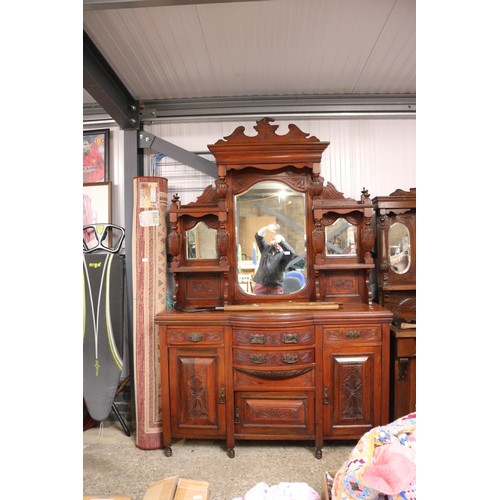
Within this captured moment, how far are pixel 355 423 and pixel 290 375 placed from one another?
0.57 meters

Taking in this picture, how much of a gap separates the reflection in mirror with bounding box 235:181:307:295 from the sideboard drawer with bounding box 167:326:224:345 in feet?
1.78

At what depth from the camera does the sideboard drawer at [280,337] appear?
2.25 m

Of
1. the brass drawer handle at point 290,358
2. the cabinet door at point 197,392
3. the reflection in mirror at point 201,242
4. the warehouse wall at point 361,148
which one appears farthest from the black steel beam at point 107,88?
the brass drawer handle at point 290,358

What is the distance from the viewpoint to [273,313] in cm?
231

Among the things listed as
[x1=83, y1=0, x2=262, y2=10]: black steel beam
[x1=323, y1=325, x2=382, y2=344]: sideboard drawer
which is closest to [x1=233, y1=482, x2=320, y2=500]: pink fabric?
[x1=323, y1=325, x2=382, y2=344]: sideboard drawer

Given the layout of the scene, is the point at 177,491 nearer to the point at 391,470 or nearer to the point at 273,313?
the point at 391,470

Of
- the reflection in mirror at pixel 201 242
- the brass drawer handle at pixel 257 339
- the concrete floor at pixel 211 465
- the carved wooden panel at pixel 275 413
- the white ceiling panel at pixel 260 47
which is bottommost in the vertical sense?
the concrete floor at pixel 211 465

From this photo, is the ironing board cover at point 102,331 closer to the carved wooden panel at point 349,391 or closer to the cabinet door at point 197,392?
the cabinet door at point 197,392

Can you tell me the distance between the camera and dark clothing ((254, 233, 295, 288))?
2715mm
